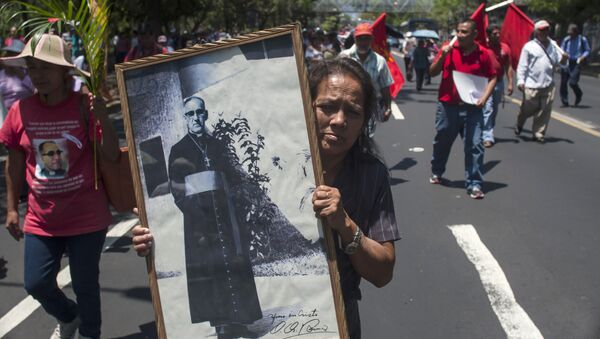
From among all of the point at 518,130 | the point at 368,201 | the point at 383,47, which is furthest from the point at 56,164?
the point at 518,130

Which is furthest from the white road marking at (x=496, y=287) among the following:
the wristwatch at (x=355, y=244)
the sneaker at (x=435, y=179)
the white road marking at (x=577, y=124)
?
the white road marking at (x=577, y=124)

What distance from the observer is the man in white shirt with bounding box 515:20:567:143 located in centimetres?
975

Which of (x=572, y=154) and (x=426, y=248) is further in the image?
(x=572, y=154)

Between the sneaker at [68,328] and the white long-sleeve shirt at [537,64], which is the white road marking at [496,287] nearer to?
the sneaker at [68,328]

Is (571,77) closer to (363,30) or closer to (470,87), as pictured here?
(470,87)

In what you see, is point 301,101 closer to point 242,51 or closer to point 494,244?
point 242,51

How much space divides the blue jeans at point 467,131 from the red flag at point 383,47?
33.1 inches

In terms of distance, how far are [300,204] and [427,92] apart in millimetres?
18139

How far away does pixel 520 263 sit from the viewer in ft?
16.4

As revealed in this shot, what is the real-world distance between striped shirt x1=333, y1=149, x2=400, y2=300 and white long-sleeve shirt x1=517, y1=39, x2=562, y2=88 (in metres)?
8.48

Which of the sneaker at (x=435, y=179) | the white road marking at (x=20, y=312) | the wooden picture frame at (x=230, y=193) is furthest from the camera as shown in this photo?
the sneaker at (x=435, y=179)

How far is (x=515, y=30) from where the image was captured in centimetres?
995

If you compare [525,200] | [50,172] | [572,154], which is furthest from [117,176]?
[572,154]

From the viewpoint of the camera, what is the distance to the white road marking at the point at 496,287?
155 inches
